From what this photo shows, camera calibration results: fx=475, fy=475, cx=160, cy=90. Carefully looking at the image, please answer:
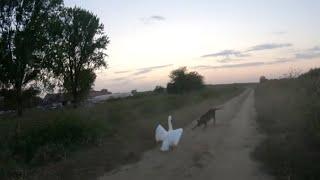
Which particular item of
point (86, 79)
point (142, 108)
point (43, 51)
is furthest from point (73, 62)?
point (142, 108)

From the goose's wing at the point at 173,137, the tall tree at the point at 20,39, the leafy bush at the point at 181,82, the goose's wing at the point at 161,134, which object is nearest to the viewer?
the goose's wing at the point at 173,137

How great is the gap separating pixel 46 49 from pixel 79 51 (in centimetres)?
877

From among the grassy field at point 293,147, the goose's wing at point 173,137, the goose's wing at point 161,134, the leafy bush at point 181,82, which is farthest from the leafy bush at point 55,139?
the leafy bush at point 181,82

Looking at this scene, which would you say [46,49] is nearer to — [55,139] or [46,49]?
[46,49]

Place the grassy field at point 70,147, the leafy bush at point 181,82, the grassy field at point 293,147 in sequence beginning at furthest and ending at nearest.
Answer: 1. the leafy bush at point 181,82
2. the grassy field at point 70,147
3. the grassy field at point 293,147

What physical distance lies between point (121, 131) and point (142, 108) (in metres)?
9.81

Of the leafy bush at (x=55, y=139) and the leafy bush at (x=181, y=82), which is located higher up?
the leafy bush at (x=181, y=82)

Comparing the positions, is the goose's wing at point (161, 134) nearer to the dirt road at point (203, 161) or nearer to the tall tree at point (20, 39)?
the dirt road at point (203, 161)

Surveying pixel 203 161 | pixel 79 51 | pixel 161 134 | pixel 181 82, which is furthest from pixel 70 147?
pixel 181 82

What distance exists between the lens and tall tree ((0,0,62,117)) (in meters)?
36.3

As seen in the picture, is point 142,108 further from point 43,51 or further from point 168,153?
point 168,153

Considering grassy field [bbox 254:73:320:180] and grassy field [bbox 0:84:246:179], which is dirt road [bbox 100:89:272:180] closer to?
grassy field [bbox 254:73:320:180]

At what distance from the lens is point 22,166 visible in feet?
51.2

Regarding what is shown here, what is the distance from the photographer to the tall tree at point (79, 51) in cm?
4752
